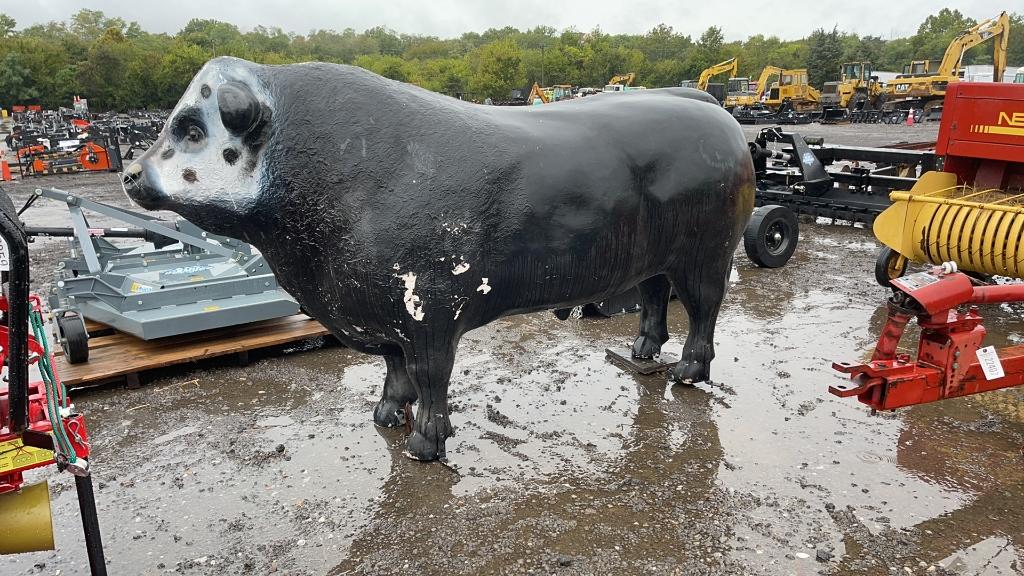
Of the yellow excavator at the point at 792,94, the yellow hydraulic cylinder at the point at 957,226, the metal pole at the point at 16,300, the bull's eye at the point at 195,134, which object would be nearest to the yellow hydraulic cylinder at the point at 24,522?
the metal pole at the point at 16,300

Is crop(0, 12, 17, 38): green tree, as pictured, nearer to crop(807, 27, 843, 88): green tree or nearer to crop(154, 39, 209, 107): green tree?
crop(154, 39, 209, 107): green tree

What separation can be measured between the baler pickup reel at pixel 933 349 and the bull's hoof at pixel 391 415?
2.29 metres

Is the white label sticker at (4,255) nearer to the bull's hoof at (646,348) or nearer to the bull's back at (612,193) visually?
the bull's back at (612,193)

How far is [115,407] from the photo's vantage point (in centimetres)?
441

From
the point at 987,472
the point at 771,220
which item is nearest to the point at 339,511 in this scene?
the point at 987,472

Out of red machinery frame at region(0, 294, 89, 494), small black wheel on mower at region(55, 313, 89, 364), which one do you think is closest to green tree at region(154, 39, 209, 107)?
small black wheel on mower at region(55, 313, 89, 364)

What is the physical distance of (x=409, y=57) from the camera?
3642 inches

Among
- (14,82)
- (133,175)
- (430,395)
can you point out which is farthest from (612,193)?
(14,82)

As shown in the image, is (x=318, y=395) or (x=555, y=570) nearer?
(x=555, y=570)

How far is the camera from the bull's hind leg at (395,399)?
3998 mm

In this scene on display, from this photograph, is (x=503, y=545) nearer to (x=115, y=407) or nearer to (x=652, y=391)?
(x=652, y=391)

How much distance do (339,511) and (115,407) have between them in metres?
2.09

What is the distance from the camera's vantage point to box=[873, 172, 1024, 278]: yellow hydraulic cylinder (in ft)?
17.4

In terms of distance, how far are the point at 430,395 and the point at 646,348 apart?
1956 mm
